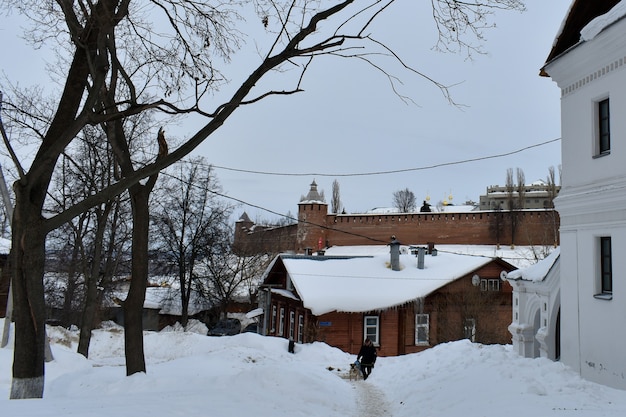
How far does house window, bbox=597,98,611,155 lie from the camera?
9.28 meters

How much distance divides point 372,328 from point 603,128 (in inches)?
672

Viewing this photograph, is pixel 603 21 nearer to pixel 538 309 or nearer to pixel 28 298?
pixel 538 309

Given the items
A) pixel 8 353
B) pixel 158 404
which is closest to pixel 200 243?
pixel 8 353

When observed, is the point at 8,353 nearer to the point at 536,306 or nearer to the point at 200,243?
the point at 536,306

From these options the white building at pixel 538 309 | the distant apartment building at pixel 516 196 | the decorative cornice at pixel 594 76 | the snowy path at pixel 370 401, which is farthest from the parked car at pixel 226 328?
the distant apartment building at pixel 516 196

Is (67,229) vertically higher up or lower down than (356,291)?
higher up

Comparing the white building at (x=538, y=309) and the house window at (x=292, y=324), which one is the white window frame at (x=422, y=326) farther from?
the white building at (x=538, y=309)

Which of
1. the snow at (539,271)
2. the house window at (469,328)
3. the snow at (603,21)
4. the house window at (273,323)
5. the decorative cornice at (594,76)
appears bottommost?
the house window at (273,323)

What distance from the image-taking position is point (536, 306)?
1270cm

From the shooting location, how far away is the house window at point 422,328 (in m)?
25.4

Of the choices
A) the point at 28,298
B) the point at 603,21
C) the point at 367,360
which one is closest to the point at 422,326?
→ the point at 367,360

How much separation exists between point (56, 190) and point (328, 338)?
41.6 feet

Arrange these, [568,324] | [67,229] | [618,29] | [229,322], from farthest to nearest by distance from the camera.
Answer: [229,322], [67,229], [568,324], [618,29]

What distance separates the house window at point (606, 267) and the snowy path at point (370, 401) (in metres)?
4.27
